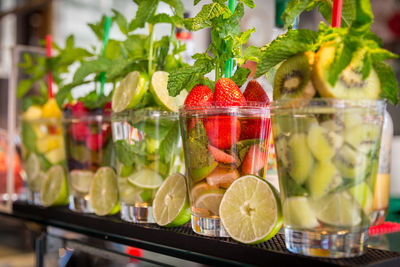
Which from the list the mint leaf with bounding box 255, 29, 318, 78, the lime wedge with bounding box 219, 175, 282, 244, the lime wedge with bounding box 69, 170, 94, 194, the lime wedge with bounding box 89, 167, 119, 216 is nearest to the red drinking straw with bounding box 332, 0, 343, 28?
the mint leaf with bounding box 255, 29, 318, 78

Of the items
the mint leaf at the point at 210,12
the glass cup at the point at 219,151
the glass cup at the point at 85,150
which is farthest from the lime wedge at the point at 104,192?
the mint leaf at the point at 210,12

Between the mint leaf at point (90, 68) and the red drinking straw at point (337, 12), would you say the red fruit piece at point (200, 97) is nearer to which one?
the red drinking straw at point (337, 12)

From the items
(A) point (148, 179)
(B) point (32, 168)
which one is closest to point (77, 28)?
(B) point (32, 168)

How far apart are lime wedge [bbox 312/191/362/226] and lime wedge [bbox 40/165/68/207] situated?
0.82 meters

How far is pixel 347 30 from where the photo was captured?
0.59m

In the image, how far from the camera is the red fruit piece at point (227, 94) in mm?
747

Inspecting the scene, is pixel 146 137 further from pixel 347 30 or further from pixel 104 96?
pixel 347 30

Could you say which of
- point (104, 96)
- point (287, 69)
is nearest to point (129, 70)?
point (104, 96)

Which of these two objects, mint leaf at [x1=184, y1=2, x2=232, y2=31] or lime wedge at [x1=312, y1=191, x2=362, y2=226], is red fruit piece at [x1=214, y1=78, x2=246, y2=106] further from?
lime wedge at [x1=312, y1=191, x2=362, y2=226]

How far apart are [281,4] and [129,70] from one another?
0.36 meters

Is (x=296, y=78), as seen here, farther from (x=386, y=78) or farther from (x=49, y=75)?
(x=49, y=75)

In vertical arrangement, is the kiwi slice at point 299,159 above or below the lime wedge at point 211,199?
above

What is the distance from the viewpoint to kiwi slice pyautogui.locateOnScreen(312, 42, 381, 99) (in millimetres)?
581

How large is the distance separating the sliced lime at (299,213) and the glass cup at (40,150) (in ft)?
2.70
